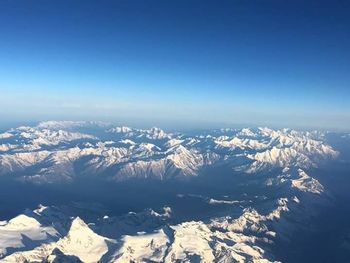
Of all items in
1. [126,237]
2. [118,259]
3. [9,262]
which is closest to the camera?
[9,262]

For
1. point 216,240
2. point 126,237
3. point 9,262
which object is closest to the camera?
point 9,262

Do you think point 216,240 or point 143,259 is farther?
point 216,240

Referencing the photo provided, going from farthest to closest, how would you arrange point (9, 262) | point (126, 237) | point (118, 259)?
point (126, 237) → point (118, 259) → point (9, 262)

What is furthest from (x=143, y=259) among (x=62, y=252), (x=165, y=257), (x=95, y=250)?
(x=62, y=252)

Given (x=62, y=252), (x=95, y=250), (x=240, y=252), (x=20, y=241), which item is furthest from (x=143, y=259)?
(x=20, y=241)

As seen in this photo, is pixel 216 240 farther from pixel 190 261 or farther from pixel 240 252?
pixel 190 261

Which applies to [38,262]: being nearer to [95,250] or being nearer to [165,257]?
[95,250]

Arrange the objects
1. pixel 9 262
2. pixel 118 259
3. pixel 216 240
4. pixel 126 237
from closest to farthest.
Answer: pixel 9 262 → pixel 118 259 → pixel 126 237 → pixel 216 240

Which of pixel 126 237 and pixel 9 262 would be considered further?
pixel 126 237
